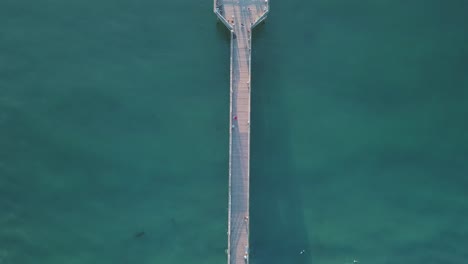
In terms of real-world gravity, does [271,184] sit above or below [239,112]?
below

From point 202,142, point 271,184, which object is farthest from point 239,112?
point 271,184

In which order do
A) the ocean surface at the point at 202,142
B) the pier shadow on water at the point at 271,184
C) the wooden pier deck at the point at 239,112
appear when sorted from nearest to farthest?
1. the wooden pier deck at the point at 239,112
2. the ocean surface at the point at 202,142
3. the pier shadow on water at the point at 271,184

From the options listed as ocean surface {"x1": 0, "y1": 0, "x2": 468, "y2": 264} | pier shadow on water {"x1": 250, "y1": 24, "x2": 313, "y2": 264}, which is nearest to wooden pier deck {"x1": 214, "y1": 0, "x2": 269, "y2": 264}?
pier shadow on water {"x1": 250, "y1": 24, "x2": 313, "y2": 264}

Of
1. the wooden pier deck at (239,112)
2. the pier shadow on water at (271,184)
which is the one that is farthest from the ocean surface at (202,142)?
the wooden pier deck at (239,112)

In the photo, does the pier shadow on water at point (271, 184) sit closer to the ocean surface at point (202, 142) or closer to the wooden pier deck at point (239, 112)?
the ocean surface at point (202, 142)

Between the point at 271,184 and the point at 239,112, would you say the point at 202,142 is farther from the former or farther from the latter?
the point at 271,184

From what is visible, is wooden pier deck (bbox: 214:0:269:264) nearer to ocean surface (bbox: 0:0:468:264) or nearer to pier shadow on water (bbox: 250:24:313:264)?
pier shadow on water (bbox: 250:24:313:264)
